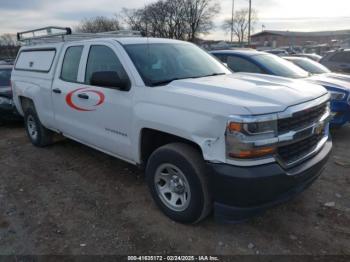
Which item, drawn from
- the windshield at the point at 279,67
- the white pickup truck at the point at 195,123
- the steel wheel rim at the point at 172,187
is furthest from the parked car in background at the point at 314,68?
the steel wheel rim at the point at 172,187

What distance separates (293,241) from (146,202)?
5.49 feet

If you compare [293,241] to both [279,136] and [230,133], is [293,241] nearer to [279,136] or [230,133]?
[279,136]

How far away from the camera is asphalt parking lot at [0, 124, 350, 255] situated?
297 centimetres

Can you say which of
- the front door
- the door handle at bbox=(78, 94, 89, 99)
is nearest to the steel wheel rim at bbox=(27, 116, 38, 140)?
the front door

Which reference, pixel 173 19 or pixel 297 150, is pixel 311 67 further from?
pixel 173 19

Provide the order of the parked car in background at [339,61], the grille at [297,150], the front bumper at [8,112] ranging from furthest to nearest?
the parked car in background at [339,61]
the front bumper at [8,112]
the grille at [297,150]

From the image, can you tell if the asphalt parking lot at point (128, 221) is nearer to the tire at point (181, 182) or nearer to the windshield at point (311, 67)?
the tire at point (181, 182)

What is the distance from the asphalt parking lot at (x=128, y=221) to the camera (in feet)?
9.74

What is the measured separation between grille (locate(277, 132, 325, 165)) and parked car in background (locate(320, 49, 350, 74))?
9.37m

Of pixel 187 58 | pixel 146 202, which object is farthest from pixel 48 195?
pixel 187 58

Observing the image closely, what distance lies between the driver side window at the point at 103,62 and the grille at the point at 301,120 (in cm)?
176

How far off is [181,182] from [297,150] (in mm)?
1147

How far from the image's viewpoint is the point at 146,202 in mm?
3791

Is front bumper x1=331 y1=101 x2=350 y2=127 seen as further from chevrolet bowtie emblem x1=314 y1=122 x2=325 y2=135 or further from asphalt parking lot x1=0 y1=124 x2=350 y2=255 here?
chevrolet bowtie emblem x1=314 y1=122 x2=325 y2=135
